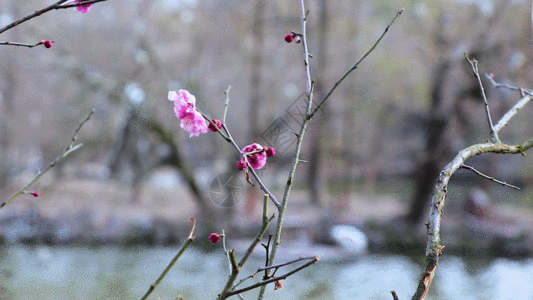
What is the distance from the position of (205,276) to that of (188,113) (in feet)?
14.8

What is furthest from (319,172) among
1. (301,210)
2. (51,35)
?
(51,35)

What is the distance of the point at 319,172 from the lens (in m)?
8.91

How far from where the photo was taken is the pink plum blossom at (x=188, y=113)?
2.55 ft

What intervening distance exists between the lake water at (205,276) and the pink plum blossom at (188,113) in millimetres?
3470

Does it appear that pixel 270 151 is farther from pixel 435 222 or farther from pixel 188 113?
pixel 435 222

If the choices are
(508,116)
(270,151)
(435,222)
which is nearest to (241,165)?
(270,151)

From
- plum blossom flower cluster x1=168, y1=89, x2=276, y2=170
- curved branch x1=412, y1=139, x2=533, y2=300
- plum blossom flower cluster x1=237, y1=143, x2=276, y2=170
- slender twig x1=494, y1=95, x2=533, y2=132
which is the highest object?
slender twig x1=494, y1=95, x2=533, y2=132

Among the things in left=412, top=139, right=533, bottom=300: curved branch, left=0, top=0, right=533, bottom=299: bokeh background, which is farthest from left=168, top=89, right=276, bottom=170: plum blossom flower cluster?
left=0, top=0, right=533, bottom=299: bokeh background

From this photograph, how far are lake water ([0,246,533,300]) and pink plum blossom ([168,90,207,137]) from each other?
137 inches

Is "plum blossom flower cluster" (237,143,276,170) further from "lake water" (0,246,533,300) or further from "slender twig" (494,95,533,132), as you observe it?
"lake water" (0,246,533,300)

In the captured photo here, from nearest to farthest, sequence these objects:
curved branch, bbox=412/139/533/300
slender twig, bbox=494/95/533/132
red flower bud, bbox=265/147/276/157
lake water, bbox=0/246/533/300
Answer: curved branch, bbox=412/139/533/300 → red flower bud, bbox=265/147/276/157 → slender twig, bbox=494/95/533/132 → lake water, bbox=0/246/533/300

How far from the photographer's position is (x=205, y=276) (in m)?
5.07

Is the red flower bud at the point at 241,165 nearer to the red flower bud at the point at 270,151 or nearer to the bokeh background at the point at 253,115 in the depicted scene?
the red flower bud at the point at 270,151

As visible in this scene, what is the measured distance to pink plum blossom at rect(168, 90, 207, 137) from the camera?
0.78 metres
